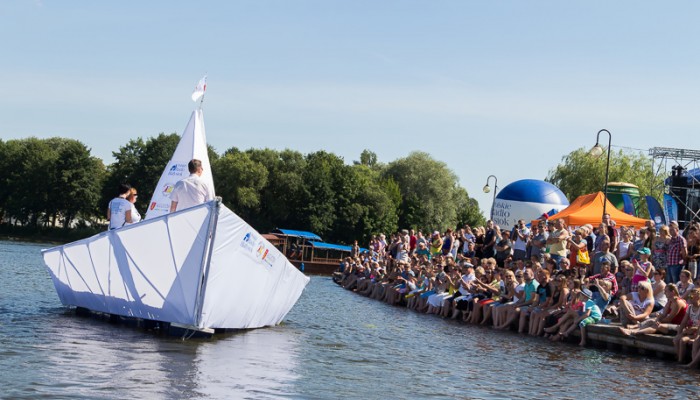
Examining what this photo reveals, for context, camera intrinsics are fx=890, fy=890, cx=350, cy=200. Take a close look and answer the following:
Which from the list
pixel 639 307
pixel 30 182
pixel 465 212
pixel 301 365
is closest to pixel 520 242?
pixel 639 307

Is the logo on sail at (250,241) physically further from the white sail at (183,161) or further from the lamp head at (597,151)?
the lamp head at (597,151)

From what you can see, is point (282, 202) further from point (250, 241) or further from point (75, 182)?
point (250, 241)

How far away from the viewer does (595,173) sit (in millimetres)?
70375

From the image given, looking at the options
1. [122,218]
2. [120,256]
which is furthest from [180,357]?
[122,218]

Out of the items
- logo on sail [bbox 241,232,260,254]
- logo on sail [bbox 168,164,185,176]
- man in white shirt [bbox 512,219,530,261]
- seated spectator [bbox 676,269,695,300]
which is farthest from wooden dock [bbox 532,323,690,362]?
logo on sail [bbox 168,164,185,176]

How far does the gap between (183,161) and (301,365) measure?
746cm

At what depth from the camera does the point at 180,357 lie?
470 inches

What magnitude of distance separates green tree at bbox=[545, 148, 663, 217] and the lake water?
53.6 m

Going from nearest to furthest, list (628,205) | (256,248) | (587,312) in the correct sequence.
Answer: (256,248)
(587,312)
(628,205)

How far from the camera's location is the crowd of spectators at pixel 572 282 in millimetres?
17139

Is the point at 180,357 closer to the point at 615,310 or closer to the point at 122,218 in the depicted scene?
the point at 122,218

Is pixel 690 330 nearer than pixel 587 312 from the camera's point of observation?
Yes

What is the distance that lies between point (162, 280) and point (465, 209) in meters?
95.7

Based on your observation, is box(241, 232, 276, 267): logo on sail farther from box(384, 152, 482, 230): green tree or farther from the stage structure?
box(384, 152, 482, 230): green tree
